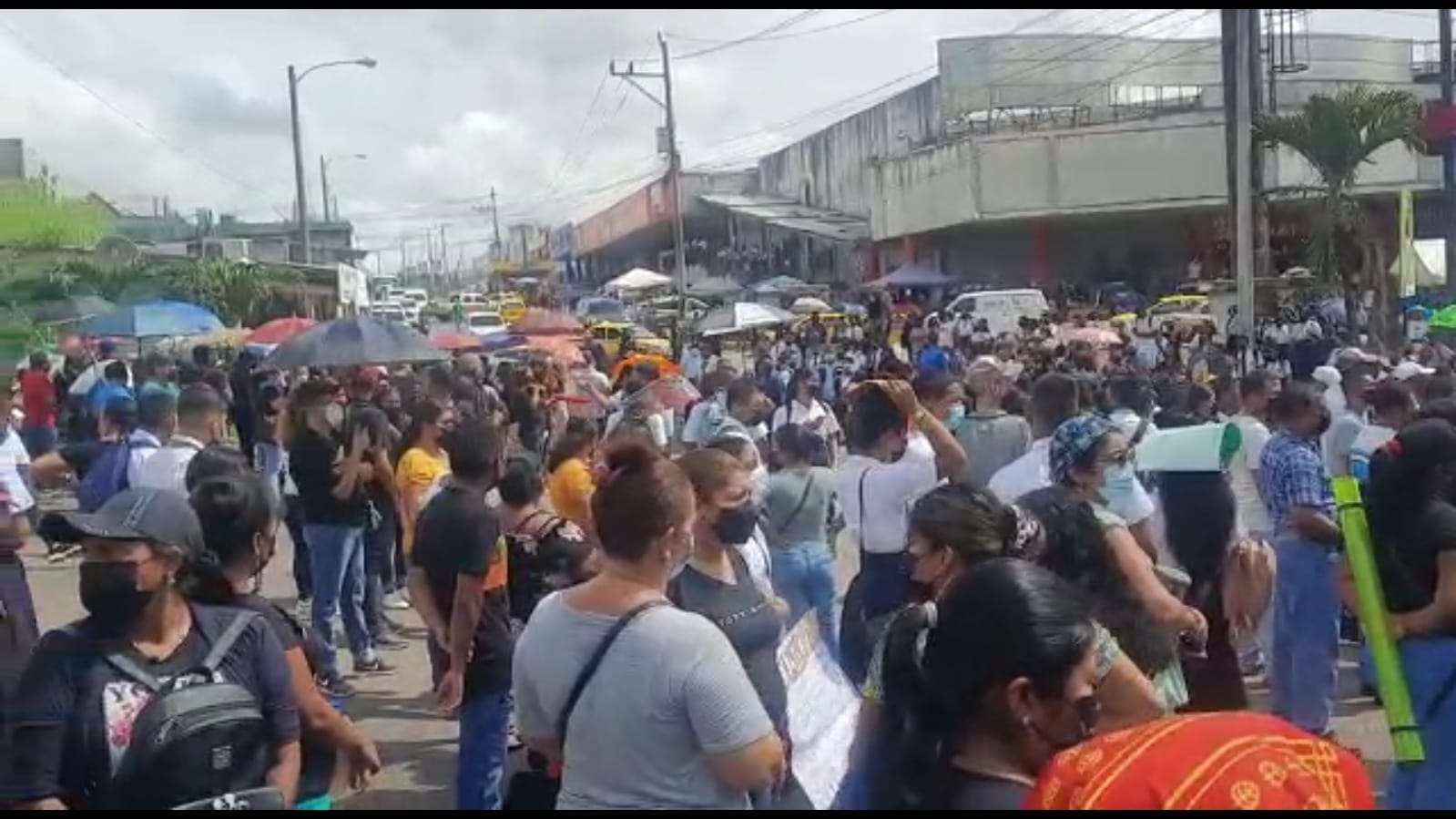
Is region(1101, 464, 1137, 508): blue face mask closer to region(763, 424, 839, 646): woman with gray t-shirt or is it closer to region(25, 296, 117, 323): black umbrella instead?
region(763, 424, 839, 646): woman with gray t-shirt

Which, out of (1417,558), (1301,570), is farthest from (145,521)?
(1301,570)

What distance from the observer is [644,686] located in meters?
3.28

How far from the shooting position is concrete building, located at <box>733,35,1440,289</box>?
125ft

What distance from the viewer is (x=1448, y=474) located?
4562mm

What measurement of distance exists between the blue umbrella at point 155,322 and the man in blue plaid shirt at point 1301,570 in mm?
14516

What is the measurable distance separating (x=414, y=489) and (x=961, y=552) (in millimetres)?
4549

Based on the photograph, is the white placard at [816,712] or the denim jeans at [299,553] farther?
the denim jeans at [299,553]

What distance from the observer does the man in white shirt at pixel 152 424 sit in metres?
8.00

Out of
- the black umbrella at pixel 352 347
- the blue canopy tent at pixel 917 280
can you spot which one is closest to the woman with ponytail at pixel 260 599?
the black umbrella at pixel 352 347

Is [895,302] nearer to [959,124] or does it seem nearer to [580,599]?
[959,124]

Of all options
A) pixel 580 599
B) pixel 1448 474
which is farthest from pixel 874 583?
pixel 580 599

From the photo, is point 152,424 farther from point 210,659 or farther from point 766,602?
Result: point 210,659

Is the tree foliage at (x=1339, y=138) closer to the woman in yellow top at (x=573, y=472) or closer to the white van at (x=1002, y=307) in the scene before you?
the white van at (x=1002, y=307)

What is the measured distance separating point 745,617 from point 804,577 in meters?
2.00
